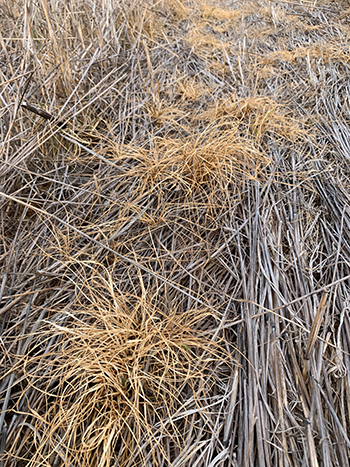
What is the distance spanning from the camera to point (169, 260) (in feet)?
3.15

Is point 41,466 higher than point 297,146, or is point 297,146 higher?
point 297,146

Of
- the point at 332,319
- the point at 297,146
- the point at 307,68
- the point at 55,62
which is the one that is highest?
the point at 55,62

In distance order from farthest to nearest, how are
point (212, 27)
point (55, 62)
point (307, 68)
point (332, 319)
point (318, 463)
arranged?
point (212, 27) < point (307, 68) < point (55, 62) < point (332, 319) < point (318, 463)

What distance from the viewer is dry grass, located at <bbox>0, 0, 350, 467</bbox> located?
0.69 meters

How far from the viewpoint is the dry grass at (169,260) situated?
2.27ft

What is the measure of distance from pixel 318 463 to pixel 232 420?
19cm

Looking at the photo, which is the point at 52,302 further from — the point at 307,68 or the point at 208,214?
the point at 307,68

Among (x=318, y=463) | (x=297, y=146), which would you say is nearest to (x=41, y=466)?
(x=318, y=463)

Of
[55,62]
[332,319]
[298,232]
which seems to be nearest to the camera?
[332,319]

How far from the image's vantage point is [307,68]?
1.65 metres

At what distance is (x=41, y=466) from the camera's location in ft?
2.23

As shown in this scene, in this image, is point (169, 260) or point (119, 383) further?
point (169, 260)

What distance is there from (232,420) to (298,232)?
0.59m

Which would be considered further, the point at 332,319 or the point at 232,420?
the point at 332,319
